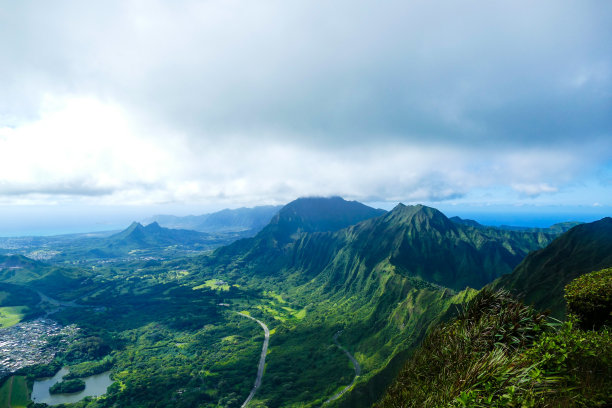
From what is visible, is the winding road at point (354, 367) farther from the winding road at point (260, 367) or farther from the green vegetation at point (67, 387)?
the green vegetation at point (67, 387)

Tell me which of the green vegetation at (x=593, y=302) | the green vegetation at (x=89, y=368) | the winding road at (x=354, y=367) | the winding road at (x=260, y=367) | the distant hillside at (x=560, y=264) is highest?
the green vegetation at (x=593, y=302)

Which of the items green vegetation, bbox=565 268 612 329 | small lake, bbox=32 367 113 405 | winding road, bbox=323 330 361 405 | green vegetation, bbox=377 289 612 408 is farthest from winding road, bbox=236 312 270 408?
green vegetation, bbox=565 268 612 329

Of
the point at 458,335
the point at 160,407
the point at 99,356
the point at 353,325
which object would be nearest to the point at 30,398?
the point at 99,356

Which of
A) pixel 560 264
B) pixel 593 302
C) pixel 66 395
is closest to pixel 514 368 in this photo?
pixel 593 302

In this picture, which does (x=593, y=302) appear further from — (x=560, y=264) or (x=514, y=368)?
(x=560, y=264)

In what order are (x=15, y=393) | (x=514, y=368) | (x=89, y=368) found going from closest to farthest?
(x=514, y=368), (x=15, y=393), (x=89, y=368)

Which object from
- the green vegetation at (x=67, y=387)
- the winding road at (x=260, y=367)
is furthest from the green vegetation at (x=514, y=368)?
the green vegetation at (x=67, y=387)
